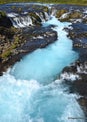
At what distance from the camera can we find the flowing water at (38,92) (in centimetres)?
2778

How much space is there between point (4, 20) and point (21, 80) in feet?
108

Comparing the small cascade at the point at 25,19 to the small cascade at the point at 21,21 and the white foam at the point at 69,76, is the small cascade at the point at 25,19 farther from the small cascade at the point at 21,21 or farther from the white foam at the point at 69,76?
the white foam at the point at 69,76

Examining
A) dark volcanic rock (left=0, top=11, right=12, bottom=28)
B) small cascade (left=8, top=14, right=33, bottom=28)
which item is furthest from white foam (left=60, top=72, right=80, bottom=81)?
small cascade (left=8, top=14, right=33, bottom=28)

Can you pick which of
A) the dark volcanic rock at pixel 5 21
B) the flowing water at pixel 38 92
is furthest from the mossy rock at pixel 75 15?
the flowing water at pixel 38 92

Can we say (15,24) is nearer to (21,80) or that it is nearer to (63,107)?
(21,80)

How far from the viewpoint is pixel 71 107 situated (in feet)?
94.6

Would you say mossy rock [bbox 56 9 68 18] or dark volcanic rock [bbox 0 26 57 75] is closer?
dark volcanic rock [bbox 0 26 57 75]

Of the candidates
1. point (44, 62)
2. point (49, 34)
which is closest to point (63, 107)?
point (44, 62)

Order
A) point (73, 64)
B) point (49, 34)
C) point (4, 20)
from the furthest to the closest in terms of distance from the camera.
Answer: point (4, 20), point (49, 34), point (73, 64)

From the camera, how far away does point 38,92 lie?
32.3 m

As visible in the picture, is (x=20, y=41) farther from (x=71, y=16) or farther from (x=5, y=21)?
(x=71, y=16)

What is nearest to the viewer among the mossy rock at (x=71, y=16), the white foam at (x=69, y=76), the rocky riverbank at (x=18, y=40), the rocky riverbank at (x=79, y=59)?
the rocky riverbank at (x=79, y=59)

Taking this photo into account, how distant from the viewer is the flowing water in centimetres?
2778

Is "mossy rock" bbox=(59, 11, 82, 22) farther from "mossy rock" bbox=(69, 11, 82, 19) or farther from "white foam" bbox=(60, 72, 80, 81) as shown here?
"white foam" bbox=(60, 72, 80, 81)
